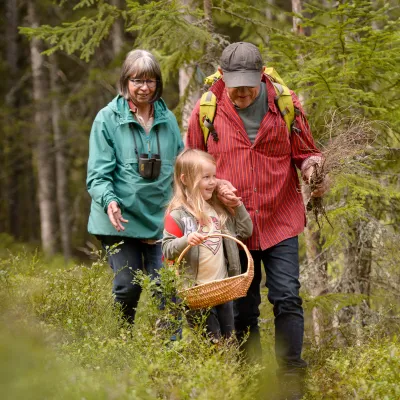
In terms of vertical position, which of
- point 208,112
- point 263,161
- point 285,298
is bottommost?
point 285,298

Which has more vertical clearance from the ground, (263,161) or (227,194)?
(263,161)

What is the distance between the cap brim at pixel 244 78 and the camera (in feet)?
16.8

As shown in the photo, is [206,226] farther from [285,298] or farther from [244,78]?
[244,78]

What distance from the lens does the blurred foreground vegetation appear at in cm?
366

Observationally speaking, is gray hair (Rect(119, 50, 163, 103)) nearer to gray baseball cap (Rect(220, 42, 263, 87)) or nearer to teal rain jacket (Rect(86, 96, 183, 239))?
teal rain jacket (Rect(86, 96, 183, 239))

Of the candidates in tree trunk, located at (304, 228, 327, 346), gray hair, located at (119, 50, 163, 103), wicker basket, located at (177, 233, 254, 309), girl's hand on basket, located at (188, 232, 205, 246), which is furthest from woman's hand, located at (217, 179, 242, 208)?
tree trunk, located at (304, 228, 327, 346)

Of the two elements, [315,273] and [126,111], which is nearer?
[126,111]

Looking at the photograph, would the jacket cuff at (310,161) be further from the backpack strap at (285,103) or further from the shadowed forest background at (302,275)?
the backpack strap at (285,103)

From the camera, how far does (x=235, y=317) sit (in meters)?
5.68

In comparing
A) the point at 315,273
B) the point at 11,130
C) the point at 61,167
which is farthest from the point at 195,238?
the point at 61,167

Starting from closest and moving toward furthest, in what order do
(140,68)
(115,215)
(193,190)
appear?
(193,190)
(115,215)
(140,68)

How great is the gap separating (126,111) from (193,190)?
110cm

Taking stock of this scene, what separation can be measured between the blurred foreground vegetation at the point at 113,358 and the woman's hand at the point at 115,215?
0.33m

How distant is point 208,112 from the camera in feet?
17.8
